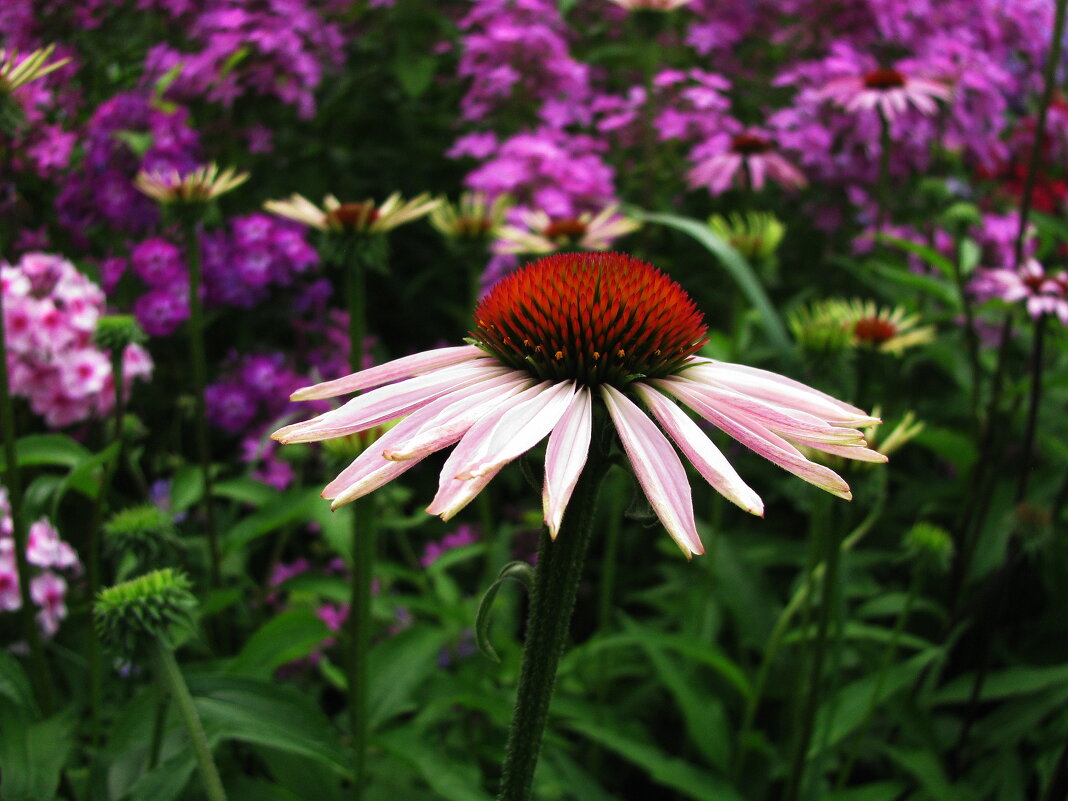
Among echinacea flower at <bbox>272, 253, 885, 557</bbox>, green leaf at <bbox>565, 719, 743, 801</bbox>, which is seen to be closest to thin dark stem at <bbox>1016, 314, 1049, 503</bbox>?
green leaf at <bbox>565, 719, 743, 801</bbox>

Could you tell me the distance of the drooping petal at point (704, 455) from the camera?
1.82ft

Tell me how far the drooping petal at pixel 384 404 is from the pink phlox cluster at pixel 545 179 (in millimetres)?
1413

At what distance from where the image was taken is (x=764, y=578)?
1698 millimetres

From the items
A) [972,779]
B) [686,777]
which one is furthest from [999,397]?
[686,777]

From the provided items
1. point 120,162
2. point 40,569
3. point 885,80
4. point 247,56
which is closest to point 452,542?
point 40,569

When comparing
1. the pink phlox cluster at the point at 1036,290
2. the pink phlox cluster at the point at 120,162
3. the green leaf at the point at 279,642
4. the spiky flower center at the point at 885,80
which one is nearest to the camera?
the green leaf at the point at 279,642

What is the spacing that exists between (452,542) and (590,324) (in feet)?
4.69

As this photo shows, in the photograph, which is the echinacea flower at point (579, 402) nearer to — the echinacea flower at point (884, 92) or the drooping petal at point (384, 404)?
the drooping petal at point (384, 404)

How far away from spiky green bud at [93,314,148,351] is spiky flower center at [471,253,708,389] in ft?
2.27

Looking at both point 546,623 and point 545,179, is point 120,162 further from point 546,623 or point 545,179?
point 546,623

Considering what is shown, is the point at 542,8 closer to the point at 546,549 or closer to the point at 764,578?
the point at 764,578

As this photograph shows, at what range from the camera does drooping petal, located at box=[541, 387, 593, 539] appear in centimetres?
54

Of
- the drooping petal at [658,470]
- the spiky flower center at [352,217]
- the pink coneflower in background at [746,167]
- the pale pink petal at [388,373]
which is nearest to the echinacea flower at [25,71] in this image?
the spiky flower center at [352,217]

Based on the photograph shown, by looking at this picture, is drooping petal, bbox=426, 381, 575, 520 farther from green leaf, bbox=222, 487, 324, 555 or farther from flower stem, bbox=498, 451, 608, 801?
green leaf, bbox=222, 487, 324, 555
